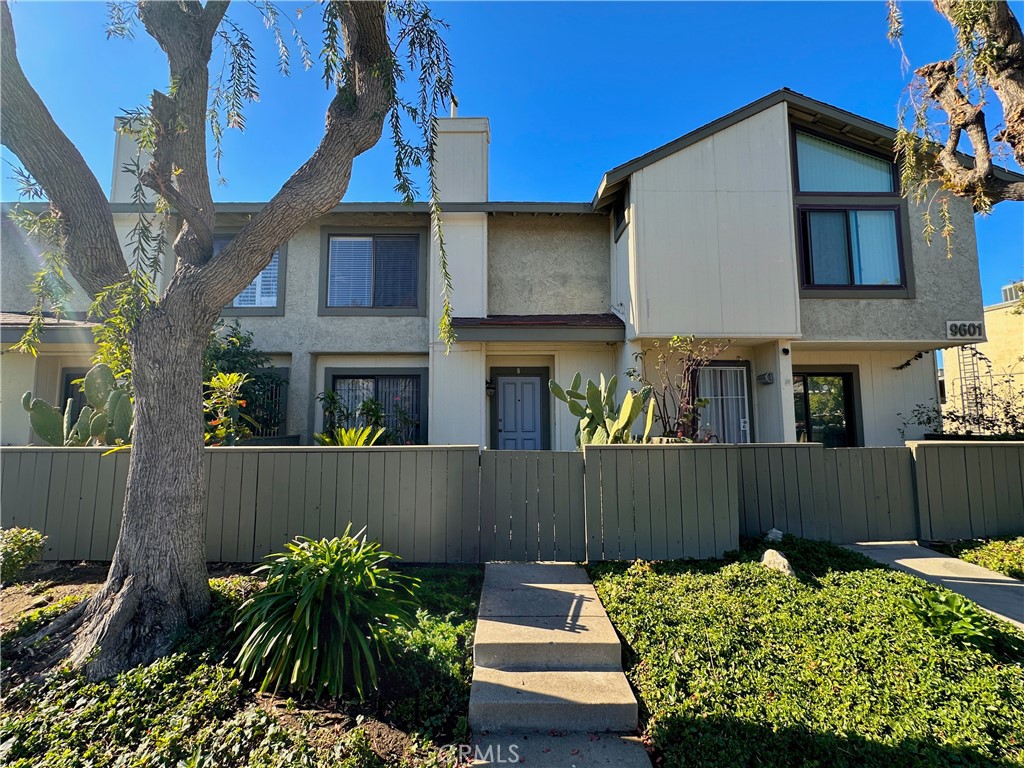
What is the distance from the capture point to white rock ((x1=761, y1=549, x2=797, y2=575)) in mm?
4675

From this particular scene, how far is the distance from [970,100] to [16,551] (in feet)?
36.8

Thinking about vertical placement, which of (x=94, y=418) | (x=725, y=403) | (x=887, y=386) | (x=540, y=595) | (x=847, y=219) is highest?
(x=847, y=219)

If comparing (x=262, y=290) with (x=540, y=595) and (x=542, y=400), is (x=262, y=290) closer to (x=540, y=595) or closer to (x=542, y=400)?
(x=542, y=400)

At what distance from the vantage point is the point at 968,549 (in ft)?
19.5

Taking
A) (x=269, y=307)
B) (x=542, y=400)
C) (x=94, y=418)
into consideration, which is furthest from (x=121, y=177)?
(x=542, y=400)

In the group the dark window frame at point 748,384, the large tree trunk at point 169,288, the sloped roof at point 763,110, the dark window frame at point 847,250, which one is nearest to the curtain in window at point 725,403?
the dark window frame at point 748,384

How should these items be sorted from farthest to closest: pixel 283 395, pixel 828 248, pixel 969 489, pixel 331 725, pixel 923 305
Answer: pixel 283 395 → pixel 828 248 → pixel 923 305 → pixel 969 489 → pixel 331 725

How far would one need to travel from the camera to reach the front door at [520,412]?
10.0 m

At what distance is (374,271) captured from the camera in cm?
1008

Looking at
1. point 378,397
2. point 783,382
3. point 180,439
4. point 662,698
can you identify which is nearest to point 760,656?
point 662,698

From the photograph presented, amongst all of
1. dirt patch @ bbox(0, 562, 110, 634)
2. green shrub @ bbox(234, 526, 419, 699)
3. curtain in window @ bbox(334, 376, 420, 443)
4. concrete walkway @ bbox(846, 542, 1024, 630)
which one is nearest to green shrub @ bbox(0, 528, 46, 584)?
dirt patch @ bbox(0, 562, 110, 634)

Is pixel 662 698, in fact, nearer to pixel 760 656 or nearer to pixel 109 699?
pixel 760 656

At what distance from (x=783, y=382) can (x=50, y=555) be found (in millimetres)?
11010

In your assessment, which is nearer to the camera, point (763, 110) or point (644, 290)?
point (644, 290)
